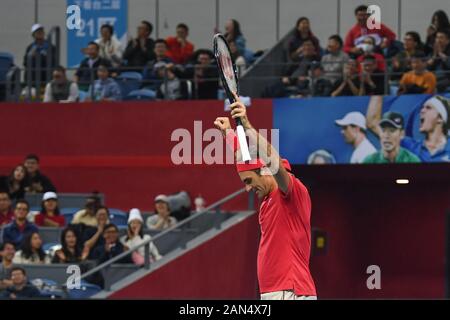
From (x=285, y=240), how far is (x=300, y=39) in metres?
10.8

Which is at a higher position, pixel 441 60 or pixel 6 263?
pixel 441 60

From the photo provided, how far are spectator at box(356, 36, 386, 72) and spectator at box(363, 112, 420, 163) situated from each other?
0.65 meters

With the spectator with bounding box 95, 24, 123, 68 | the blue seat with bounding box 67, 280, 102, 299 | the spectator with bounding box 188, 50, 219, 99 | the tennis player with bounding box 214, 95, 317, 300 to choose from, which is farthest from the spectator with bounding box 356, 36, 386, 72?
the tennis player with bounding box 214, 95, 317, 300

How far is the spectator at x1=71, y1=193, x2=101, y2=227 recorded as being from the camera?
16641 mm

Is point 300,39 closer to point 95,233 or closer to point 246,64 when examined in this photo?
point 246,64

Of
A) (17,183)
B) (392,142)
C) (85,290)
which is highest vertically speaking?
(392,142)

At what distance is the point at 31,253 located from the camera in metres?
16.3

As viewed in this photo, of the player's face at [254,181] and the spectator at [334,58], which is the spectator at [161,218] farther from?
the player's face at [254,181]

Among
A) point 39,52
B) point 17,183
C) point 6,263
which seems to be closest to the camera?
point 6,263

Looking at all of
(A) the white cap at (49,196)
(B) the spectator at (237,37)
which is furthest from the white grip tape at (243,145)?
(B) the spectator at (237,37)

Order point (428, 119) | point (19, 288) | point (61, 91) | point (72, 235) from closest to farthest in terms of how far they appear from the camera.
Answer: point (19, 288) → point (72, 235) → point (428, 119) → point (61, 91)

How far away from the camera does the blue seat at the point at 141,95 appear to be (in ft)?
62.3

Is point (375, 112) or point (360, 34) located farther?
point (360, 34)

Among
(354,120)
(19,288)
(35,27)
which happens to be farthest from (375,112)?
(35,27)
